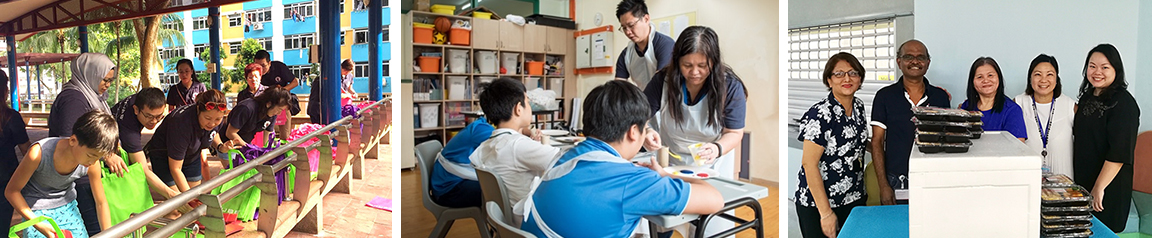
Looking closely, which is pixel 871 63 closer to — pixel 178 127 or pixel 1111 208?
pixel 1111 208

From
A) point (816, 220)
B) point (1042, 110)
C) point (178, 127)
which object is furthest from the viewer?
point (816, 220)

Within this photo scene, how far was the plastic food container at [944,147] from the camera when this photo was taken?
224 centimetres

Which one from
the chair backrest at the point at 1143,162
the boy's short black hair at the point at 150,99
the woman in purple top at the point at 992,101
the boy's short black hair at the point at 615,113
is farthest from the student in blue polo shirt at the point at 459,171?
the chair backrest at the point at 1143,162

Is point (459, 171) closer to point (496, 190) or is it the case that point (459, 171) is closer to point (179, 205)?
point (496, 190)

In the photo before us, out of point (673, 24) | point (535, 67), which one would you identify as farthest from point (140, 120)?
point (673, 24)

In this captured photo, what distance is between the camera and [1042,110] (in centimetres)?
253

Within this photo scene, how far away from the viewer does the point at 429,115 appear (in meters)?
2.41

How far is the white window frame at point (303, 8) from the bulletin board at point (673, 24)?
1.38 metres

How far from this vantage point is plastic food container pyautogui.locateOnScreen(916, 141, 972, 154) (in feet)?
7.36

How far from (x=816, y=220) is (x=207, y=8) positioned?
101 inches

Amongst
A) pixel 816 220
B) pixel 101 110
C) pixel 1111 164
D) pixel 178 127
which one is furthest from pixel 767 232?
pixel 101 110

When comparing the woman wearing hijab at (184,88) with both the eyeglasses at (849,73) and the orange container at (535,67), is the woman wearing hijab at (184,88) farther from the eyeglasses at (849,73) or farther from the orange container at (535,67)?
the eyeglasses at (849,73)

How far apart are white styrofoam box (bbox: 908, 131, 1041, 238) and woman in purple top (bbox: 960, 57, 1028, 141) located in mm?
389

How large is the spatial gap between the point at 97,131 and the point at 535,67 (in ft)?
4.49
